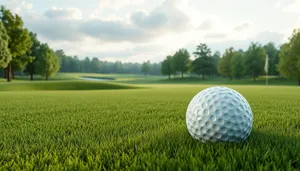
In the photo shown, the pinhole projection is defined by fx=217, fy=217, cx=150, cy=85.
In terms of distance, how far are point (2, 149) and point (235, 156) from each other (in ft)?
7.33

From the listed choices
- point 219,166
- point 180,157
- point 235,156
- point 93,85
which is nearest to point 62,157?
point 180,157

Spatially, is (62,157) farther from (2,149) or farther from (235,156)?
(235,156)

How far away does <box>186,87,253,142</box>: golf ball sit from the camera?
84.2 inches

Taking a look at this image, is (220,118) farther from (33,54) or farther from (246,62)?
(246,62)

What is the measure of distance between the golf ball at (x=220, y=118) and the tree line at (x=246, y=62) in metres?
30.9

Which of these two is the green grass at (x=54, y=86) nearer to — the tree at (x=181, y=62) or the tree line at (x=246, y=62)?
the tree line at (x=246, y=62)

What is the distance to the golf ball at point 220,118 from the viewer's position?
2139 millimetres

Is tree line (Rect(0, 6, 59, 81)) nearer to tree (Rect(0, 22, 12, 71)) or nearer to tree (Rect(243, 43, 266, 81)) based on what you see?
tree (Rect(0, 22, 12, 71))

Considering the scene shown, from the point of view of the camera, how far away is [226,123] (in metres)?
2.15

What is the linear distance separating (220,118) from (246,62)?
54.9m

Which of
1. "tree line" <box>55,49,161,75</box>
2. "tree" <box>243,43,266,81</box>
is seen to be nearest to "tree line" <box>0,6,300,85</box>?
"tree" <box>243,43,266,81</box>

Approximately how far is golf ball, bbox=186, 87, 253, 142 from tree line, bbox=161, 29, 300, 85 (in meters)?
30.9

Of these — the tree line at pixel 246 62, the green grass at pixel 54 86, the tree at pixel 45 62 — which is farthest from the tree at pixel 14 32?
the tree line at pixel 246 62

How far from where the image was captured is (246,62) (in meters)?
52.0
